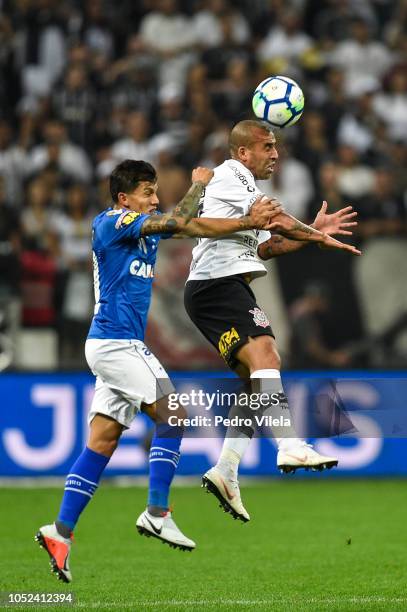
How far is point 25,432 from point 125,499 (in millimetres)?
1466

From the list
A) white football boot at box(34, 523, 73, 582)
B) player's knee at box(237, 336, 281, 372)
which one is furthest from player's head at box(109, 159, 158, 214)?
white football boot at box(34, 523, 73, 582)

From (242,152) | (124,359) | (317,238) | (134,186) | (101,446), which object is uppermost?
(242,152)

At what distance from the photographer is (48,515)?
35.2ft

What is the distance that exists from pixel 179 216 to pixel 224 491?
155cm

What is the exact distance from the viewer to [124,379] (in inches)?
270

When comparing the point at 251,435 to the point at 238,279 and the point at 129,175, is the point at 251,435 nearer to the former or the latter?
the point at 238,279

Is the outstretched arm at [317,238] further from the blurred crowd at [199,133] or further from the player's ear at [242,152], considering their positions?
the blurred crowd at [199,133]

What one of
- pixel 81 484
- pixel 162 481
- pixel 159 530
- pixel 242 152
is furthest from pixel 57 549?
pixel 242 152

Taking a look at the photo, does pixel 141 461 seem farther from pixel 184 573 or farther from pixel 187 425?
pixel 187 425

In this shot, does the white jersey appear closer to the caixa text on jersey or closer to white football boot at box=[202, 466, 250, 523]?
the caixa text on jersey

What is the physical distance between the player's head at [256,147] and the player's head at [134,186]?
0.58 metres

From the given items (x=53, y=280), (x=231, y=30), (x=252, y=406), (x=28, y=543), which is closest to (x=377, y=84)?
(x=231, y=30)

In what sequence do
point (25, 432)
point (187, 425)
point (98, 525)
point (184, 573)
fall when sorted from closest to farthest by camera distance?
point (187, 425), point (184, 573), point (98, 525), point (25, 432)

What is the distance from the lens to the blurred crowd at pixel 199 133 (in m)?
12.8
